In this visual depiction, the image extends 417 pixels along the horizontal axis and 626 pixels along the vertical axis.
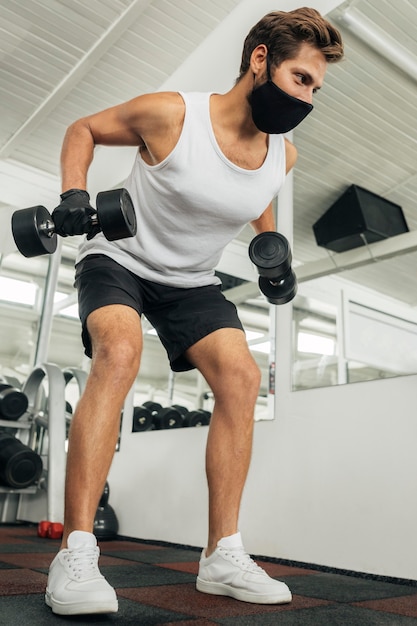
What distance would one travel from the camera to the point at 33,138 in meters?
4.42

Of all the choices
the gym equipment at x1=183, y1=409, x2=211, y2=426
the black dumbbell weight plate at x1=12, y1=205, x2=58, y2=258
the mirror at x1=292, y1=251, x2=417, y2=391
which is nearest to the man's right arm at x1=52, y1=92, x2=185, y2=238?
the black dumbbell weight plate at x1=12, y1=205, x2=58, y2=258

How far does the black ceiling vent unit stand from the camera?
2104mm

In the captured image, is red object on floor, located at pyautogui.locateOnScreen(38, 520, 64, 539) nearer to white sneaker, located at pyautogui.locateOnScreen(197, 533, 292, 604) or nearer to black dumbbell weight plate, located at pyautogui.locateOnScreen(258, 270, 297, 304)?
white sneaker, located at pyautogui.locateOnScreen(197, 533, 292, 604)

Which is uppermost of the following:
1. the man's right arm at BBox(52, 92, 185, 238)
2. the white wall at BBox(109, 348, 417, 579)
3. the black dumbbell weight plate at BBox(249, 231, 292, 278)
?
the man's right arm at BBox(52, 92, 185, 238)

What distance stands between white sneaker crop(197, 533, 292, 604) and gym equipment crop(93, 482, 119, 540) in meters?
1.46

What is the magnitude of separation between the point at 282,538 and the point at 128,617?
1130mm

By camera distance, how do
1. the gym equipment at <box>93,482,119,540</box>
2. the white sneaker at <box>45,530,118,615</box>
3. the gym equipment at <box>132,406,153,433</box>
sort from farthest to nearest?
the gym equipment at <box>132,406,153,433</box>, the gym equipment at <box>93,482,119,540</box>, the white sneaker at <box>45,530,118,615</box>

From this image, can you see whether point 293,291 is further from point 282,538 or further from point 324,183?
point 324,183

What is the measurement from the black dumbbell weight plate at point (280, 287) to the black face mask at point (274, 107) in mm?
394

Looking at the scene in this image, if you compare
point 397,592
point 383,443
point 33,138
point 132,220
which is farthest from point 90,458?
point 33,138

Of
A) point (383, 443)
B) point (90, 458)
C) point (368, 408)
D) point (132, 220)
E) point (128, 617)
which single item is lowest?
point (128, 617)

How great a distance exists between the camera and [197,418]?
2557mm

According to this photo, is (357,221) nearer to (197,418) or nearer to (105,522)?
(197,418)

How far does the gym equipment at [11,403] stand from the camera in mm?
2979
